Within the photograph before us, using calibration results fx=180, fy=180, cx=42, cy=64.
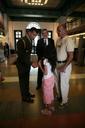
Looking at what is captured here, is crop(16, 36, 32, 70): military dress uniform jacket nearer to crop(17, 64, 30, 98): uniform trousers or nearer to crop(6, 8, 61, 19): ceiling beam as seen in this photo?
crop(17, 64, 30, 98): uniform trousers

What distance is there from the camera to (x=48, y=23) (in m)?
18.7

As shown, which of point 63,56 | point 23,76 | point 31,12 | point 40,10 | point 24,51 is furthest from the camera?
point 40,10

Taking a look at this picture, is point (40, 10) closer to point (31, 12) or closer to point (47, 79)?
point (31, 12)

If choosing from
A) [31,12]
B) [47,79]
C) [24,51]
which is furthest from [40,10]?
[47,79]

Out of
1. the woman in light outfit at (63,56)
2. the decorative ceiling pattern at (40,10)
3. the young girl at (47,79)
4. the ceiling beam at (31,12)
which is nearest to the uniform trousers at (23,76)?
the young girl at (47,79)

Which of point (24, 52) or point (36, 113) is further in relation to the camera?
point (24, 52)

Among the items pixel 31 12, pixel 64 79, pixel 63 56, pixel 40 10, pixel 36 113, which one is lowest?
pixel 36 113

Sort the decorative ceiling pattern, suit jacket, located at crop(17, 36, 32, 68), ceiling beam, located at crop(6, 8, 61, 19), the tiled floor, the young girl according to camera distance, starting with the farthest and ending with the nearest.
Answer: ceiling beam, located at crop(6, 8, 61, 19)
the decorative ceiling pattern
suit jacket, located at crop(17, 36, 32, 68)
the young girl
the tiled floor

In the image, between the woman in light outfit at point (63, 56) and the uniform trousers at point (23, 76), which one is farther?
the uniform trousers at point (23, 76)

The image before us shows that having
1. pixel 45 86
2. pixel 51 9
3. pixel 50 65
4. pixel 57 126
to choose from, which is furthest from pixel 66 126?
pixel 51 9

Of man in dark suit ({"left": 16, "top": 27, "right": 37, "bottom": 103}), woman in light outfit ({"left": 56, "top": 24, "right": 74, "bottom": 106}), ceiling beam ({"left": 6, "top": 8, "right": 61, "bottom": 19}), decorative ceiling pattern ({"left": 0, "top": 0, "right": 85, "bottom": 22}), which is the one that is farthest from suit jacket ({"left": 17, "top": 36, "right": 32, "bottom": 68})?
ceiling beam ({"left": 6, "top": 8, "right": 61, "bottom": 19})

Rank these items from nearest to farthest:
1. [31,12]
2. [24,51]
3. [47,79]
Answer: [47,79]
[24,51]
[31,12]

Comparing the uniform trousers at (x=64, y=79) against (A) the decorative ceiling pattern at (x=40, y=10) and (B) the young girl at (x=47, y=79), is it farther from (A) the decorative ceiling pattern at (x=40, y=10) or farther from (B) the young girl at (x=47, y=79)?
(A) the decorative ceiling pattern at (x=40, y=10)

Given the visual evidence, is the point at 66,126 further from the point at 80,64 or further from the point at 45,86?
the point at 80,64
